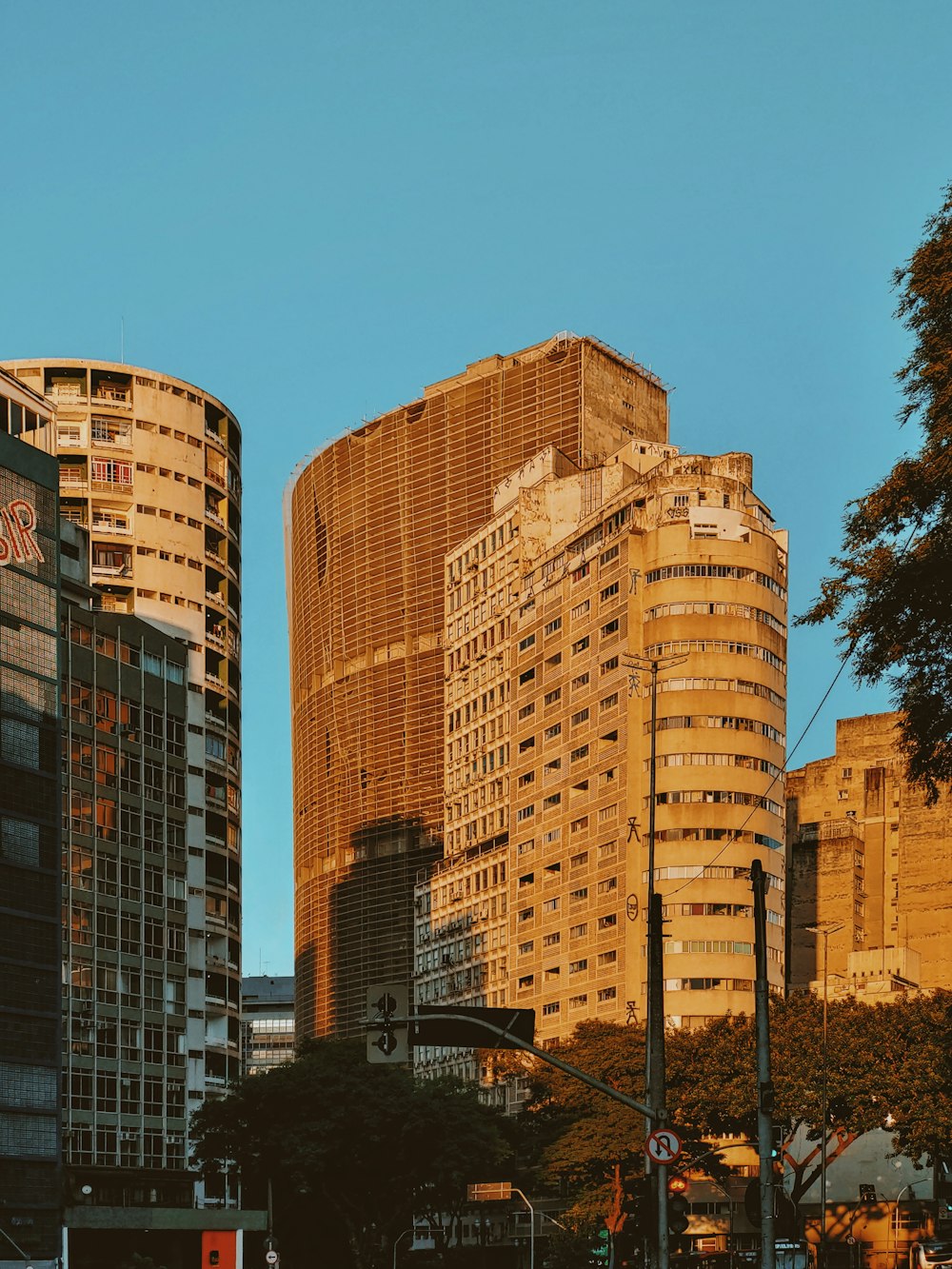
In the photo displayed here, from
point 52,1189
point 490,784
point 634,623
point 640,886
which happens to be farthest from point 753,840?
point 52,1189

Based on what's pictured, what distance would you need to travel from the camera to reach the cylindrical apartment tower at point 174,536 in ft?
477

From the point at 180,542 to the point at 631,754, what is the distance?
3826 centimetres

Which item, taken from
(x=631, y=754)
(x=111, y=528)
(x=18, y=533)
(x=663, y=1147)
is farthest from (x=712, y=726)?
(x=663, y=1147)

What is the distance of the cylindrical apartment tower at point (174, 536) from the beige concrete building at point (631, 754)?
27680 millimetres

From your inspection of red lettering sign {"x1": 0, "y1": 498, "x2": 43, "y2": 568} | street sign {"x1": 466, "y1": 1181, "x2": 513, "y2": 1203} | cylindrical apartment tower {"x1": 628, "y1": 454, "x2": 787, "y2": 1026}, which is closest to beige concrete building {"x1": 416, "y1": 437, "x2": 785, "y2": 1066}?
cylindrical apartment tower {"x1": 628, "y1": 454, "x2": 787, "y2": 1026}

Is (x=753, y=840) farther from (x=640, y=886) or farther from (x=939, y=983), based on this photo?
(x=939, y=983)

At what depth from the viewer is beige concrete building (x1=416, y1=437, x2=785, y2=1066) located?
147 m

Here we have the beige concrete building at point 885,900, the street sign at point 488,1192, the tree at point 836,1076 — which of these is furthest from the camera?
the beige concrete building at point 885,900

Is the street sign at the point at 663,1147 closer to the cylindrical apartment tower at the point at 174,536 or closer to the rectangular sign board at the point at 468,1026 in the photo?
the rectangular sign board at the point at 468,1026

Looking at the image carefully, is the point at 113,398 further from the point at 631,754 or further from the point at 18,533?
the point at 18,533

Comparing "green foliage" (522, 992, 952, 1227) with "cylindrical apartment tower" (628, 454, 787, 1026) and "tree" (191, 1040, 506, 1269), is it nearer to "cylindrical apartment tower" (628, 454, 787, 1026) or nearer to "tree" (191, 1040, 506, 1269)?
"tree" (191, 1040, 506, 1269)

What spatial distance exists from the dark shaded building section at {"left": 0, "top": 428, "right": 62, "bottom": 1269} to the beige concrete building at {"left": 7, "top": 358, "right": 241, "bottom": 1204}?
134 feet

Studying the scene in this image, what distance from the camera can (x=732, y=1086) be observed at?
99.9m

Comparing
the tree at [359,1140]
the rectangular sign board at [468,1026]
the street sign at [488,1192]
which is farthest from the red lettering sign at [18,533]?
the street sign at [488,1192]
